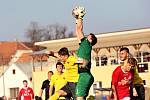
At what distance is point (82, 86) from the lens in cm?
1094

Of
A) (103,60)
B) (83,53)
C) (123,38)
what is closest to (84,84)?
(83,53)

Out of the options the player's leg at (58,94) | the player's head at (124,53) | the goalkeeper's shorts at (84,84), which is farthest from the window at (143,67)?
the goalkeeper's shorts at (84,84)

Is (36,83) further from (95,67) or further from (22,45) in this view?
(22,45)

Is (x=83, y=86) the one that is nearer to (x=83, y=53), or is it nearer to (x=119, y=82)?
(x=83, y=53)

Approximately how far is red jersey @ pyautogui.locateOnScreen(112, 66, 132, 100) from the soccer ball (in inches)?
56.6

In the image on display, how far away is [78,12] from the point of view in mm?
10938

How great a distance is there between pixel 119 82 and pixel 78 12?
1757mm

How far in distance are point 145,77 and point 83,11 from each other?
3647cm

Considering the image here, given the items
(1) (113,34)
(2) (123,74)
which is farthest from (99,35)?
(2) (123,74)

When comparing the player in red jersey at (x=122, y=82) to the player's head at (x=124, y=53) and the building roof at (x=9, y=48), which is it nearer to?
the player's head at (x=124, y=53)

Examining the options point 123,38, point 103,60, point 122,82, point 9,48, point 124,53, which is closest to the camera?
point 124,53

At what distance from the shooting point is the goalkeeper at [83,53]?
10.8 meters

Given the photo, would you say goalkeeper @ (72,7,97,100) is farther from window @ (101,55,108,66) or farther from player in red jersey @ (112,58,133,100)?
window @ (101,55,108,66)

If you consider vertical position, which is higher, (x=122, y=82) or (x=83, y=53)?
(x=83, y=53)
